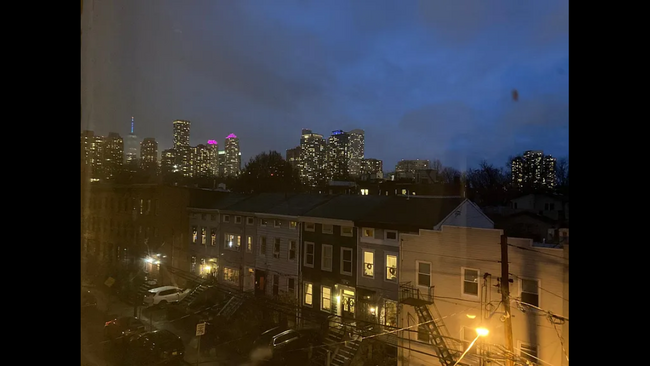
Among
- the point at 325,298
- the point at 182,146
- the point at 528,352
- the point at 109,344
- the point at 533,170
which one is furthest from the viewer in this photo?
the point at 325,298

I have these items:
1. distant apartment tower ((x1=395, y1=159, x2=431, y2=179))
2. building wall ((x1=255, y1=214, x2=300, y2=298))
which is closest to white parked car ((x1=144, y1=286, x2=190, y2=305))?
building wall ((x1=255, y1=214, x2=300, y2=298))

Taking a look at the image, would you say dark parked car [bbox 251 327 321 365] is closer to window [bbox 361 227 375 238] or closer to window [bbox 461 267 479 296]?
window [bbox 361 227 375 238]

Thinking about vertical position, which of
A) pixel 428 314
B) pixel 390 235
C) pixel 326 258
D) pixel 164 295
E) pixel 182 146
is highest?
pixel 182 146

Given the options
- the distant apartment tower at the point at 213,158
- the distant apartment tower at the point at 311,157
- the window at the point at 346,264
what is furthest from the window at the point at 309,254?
the distant apartment tower at the point at 213,158

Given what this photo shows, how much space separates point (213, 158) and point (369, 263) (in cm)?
83

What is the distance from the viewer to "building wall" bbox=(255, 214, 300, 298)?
1604mm

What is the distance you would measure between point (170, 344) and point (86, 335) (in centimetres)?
28

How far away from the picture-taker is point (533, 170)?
1165 mm

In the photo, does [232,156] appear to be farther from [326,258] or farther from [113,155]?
[326,258]

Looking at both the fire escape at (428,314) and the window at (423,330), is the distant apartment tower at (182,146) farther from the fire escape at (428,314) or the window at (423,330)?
the window at (423,330)

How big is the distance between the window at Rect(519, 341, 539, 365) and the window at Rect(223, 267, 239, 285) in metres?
1.20

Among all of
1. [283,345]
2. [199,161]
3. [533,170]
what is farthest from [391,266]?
[199,161]

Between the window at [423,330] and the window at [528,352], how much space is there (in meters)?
0.35

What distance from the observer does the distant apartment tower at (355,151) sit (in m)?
1.54
